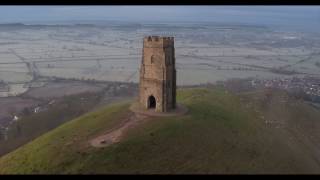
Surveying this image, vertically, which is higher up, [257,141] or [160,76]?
[160,76]

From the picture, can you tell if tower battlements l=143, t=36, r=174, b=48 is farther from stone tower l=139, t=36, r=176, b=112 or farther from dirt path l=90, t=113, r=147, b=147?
dirt path l=90, t=113, r=147, b=147

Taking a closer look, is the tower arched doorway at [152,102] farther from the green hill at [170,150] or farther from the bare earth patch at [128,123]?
the green hill at [170,150]

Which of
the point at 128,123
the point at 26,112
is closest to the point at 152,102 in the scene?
the point at 128,123

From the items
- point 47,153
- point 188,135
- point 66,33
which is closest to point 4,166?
point 47,153

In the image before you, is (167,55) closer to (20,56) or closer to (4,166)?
(4,166)

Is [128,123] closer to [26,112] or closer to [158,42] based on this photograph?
[158,42]

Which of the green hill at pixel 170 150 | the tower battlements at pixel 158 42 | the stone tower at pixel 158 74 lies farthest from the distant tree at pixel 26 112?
the tower battlements at pixel 158 42

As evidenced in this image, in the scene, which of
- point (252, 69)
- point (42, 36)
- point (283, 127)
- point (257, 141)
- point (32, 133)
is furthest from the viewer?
point (42, 36)
